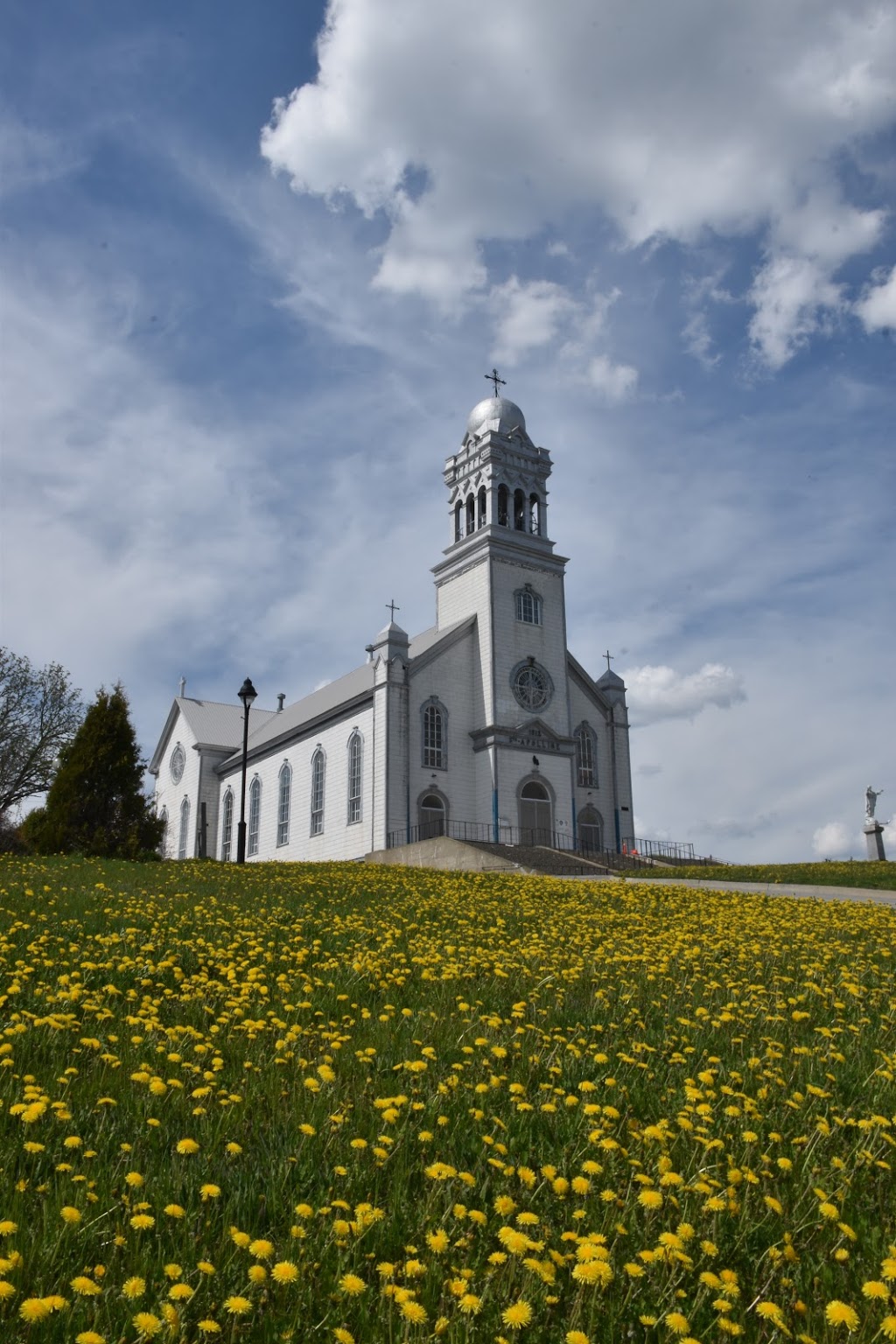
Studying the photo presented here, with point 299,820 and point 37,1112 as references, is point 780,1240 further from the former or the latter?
point 299,820

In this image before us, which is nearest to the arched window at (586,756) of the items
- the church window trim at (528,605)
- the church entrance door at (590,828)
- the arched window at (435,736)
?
the church entrance door at (590,828)

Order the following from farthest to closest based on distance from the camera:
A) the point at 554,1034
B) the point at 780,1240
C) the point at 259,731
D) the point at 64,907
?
the point at 259,731 → the point at 64,907 → the point at 554,1034 → the point at 780,1240

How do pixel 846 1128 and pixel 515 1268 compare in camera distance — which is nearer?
pixel 515 1268

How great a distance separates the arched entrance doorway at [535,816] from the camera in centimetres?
4103

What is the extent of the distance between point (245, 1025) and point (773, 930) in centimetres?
799

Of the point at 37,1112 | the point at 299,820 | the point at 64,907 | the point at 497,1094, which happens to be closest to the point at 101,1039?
the point at 37,1112

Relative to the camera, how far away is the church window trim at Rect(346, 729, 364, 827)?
138 feet

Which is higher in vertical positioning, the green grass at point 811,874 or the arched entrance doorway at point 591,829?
the arched entrance doorway at point 591,829

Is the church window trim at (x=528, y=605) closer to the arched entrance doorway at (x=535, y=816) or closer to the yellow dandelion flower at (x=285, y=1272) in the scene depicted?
the arched entrance doorway at (x=535, y=816)

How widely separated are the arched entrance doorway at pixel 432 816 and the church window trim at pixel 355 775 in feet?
9.69

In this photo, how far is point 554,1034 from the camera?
717 centimetres

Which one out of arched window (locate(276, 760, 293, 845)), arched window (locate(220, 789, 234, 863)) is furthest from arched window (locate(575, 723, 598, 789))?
arched window (locate(220, 789, 234, 863))

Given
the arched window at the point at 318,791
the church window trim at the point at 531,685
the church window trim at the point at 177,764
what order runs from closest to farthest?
the church window trim at the point at 531,685
the arched window at the point at 318,791
the church window trim at the point at 177,764

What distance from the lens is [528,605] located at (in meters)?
44.6
